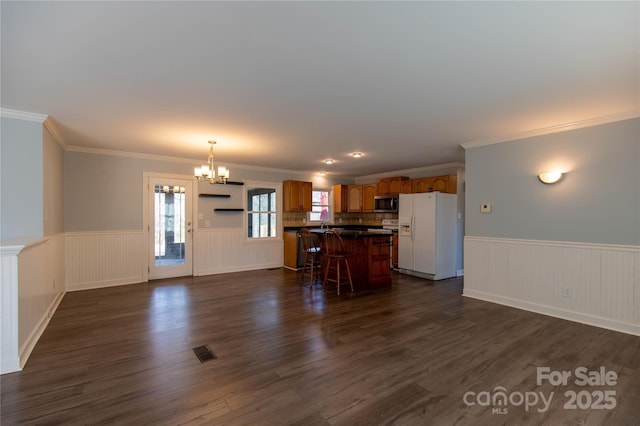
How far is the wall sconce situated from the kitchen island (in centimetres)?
235

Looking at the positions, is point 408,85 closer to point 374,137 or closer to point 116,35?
point 374,137

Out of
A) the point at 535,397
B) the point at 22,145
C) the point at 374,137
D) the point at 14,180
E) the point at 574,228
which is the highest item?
the point at 374,137

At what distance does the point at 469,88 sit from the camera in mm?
2643

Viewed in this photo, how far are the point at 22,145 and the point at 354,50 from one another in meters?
3.74

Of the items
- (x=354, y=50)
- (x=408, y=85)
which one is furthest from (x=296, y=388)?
(x=408, y=85)

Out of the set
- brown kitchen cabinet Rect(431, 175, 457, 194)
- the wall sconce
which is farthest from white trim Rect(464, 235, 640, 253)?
brown kitchen cabinet Rect(431, 175, 457, 194)

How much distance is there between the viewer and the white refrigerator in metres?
5.81

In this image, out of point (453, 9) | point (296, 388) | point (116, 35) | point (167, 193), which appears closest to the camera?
point (453, 9)

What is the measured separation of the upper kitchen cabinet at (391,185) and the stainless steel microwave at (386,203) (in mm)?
175

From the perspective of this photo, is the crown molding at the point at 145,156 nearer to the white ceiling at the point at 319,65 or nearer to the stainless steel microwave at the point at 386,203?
the white ceiling at the point at 319,65

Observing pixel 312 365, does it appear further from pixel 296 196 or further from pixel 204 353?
pixel 296 196

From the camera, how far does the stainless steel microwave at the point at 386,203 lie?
22.9 ft

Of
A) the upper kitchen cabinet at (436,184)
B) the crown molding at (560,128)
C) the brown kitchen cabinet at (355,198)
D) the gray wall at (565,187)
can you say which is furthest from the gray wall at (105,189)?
the gray wall at (565,187)

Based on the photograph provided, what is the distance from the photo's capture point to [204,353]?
2732 millimetres
